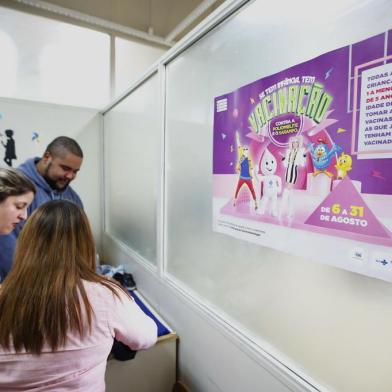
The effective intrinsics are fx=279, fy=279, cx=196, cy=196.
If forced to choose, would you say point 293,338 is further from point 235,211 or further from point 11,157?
point 11,157

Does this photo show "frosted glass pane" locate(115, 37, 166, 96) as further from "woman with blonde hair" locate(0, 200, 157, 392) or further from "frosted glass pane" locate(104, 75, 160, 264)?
"woman with blonde hair" locate(0, 200, 157, 392)

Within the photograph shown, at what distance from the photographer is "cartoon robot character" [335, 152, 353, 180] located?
0.64 m

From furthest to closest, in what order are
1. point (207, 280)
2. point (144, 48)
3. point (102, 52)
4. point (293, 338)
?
point (144, 48), point (102, 52), point (207, 280), point (293, 338)

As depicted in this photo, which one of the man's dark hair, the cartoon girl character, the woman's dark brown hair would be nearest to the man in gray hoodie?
the man's dark hair

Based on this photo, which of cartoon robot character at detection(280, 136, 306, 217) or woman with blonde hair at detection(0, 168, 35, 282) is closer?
cartoon robot character at detection(280, 136, 306, 217)

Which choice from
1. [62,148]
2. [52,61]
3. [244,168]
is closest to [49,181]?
[62,148]

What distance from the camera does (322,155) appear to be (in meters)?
0.70

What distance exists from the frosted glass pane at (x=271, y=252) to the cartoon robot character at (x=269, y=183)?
0.14m

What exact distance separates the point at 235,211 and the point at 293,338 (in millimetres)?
424

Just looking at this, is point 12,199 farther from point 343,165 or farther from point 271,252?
point 343,165

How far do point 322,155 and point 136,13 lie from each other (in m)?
2.69

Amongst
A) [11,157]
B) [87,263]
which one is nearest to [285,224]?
[87,263]

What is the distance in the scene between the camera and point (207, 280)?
1.17m

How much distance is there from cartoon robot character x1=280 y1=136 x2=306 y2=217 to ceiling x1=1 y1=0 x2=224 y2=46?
6.70 feet
